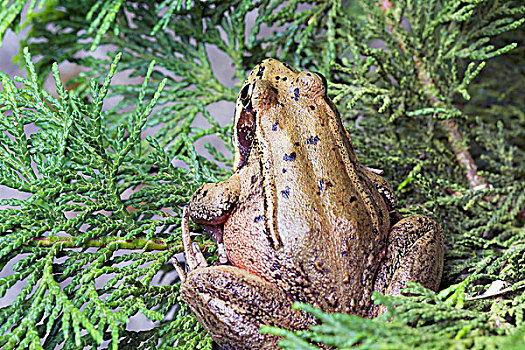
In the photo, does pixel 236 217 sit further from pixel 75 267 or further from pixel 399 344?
pixel 399 344

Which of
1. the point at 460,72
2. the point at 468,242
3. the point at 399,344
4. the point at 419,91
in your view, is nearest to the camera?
the point at 399,344

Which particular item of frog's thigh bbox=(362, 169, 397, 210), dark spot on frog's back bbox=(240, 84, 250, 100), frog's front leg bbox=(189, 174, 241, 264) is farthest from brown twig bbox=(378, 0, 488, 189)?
frog's front leg bbox=(189, 174, 241, 264)

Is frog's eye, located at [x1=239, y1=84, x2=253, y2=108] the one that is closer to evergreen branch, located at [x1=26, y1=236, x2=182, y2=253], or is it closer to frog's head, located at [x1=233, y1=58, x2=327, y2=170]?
frog's head, located at [x1=233, y1=58, x2=327, y2=170]

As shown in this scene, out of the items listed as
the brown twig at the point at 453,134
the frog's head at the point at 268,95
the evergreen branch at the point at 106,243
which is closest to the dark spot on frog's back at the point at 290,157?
the frog's head at the point at 268,95

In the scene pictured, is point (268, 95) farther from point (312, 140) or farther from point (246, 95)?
point (312, 140)

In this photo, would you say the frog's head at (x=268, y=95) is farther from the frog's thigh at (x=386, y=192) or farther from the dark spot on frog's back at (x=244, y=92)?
the frog's thigh at (x=386, y=192)

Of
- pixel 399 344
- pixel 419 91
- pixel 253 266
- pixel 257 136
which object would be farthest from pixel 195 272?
pixel 419 91
